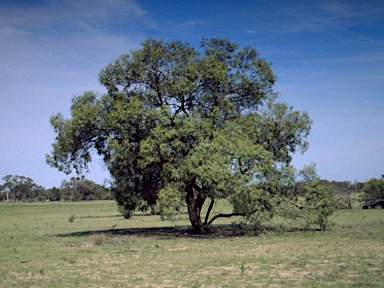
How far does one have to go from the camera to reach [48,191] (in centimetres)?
15950

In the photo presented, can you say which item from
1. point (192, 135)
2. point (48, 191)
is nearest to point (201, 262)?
point (192, 135)

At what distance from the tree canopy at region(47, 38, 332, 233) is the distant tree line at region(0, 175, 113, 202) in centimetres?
11609

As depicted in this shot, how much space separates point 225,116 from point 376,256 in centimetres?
1422

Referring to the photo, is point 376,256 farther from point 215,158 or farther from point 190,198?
point 190,198

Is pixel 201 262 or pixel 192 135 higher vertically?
pixel 192 135

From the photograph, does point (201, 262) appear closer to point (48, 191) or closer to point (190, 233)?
point (190, 233)

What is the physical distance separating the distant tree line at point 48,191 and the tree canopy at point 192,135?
381 feet

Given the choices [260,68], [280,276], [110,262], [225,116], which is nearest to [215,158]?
[225,116]

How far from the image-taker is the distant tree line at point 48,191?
149 metres

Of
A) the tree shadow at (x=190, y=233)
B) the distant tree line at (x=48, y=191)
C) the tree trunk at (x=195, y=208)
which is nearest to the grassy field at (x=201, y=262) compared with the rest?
the tree shadow at (x=190, y=233)

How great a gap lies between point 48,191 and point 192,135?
140643mm

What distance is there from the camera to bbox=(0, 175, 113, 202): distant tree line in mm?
148625

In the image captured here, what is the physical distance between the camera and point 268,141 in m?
30.3

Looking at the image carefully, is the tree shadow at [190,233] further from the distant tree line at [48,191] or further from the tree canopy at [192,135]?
the distant tree line at [48,191]
